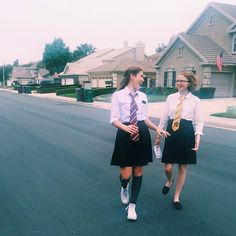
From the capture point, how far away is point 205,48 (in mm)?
33406

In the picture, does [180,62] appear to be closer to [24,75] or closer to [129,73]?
[129,73]

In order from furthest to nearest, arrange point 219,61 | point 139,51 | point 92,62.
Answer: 1. point 92,62
2. point 139,51
3. point 219,61

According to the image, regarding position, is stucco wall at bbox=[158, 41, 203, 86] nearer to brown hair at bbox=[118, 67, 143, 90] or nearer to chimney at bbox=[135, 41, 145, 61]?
chimney at bbox=[135, 41, 145, 61]

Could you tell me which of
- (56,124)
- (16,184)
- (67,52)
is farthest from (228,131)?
(67,52)

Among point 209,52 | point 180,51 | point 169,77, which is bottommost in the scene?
point 169,77

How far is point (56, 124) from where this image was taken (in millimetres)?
15195

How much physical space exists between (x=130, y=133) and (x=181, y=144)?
868 mm

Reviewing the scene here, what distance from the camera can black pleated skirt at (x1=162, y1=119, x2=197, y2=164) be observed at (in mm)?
4941

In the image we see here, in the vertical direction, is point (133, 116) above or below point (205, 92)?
above

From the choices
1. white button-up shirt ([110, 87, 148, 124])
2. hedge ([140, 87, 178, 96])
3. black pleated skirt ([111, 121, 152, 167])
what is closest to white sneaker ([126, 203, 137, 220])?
black pleated skirt ([111, 121, 152, 167])

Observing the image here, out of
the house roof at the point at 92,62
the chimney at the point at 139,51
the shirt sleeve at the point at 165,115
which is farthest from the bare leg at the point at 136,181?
the chimney at the point at 139,51

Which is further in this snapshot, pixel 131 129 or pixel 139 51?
pixel 139 51

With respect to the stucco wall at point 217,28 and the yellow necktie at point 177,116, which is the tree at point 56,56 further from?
the yellow necktie at point 177,116

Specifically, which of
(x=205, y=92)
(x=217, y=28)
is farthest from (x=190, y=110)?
(x=217, y=28)
